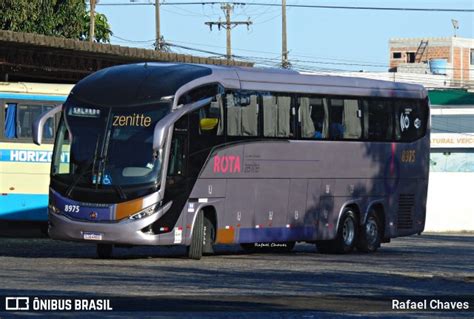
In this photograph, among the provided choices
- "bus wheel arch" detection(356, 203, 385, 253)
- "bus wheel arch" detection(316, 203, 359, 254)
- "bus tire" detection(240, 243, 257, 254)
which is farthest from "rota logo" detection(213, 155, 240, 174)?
"bus wheel arch" detection(356, 203, 385, 253)

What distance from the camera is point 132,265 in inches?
894

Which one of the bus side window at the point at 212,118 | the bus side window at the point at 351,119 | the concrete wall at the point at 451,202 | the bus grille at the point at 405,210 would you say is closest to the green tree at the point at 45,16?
the concrete wall at the point at 451,202

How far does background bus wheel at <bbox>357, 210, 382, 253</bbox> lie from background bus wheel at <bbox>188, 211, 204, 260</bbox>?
5.95m

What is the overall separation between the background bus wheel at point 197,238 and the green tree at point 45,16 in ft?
104

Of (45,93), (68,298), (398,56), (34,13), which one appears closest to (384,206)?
(45,93)

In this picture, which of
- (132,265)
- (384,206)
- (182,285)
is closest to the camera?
(182,285)

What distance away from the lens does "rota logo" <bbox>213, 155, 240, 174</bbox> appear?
24.5 metres

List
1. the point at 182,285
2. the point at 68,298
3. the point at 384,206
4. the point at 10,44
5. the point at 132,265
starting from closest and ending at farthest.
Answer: the point at 68,298 < the point at 182,285 < the point at 132,265 < the point at 384,206 < the point at 10,44

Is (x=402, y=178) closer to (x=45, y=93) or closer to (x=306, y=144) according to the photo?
(x=306, y=144)

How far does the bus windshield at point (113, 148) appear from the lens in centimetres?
2298

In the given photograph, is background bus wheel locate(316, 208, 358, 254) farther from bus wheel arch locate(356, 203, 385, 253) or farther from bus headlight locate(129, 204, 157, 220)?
bus headlight locate(129, 204, 157, 220)

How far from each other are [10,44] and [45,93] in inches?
80.2

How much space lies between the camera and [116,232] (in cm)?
2272

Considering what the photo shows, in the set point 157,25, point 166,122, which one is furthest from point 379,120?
point 157,25
